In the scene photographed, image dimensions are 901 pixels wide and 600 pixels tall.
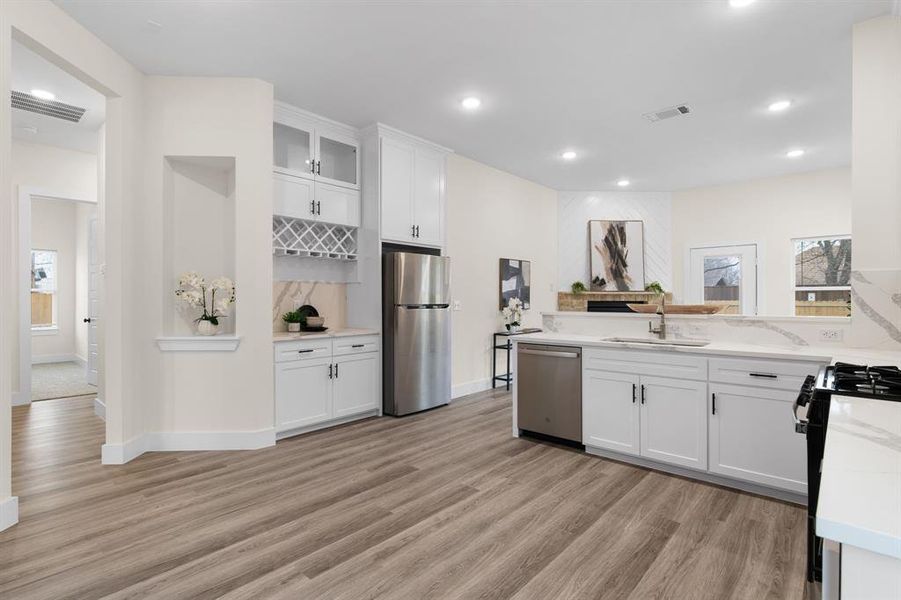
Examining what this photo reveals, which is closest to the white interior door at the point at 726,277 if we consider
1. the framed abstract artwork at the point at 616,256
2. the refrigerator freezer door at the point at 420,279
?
the framed abstract artwork at the point at 616,256

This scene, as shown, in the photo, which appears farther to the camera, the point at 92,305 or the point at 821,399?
the point at 92,305

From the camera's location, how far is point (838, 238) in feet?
19.7

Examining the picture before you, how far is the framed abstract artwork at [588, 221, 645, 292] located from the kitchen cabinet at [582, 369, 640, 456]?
158 inches

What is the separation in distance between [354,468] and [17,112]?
4.42 metres

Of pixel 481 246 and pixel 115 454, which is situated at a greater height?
pixel 481 246

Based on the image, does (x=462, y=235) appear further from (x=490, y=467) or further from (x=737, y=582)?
(x=737, y=582)

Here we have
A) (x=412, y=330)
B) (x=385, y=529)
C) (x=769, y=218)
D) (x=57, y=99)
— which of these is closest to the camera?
(x=385, y=529)

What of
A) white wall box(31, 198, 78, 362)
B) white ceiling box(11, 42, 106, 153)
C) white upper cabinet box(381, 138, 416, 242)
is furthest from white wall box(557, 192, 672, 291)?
white wall box(31, 198, 78, 362)

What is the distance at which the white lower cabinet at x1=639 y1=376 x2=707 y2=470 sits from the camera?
9.66 ft

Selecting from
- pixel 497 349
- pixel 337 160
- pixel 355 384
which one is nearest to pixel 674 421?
pixel 355 384

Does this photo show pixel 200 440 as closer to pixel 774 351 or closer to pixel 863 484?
pixel 863 484

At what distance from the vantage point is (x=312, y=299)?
4.62 meters

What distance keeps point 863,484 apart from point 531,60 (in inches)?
128

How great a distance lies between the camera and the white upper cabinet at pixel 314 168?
4.10 metres
